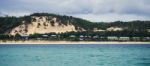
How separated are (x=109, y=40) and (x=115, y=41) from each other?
4791mm

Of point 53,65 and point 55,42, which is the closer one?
point 53,65

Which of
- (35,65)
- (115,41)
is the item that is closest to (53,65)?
(35,65)

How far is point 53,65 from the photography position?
48.9 meters

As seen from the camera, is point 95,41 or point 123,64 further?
point 95,41

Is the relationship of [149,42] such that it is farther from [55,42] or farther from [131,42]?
[55,42]

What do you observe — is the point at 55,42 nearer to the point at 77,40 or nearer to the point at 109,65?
the point at 77,40

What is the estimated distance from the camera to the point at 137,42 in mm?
193375

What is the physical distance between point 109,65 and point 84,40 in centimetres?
15094

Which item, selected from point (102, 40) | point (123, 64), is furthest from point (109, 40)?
point (123, 64)

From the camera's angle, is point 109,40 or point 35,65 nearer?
point 35,65

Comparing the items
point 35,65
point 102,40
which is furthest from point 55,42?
point 35,65

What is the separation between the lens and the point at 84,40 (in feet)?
654

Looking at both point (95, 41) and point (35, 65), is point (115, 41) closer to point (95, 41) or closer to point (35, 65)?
point (95, 41)

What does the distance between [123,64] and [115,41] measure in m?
146
